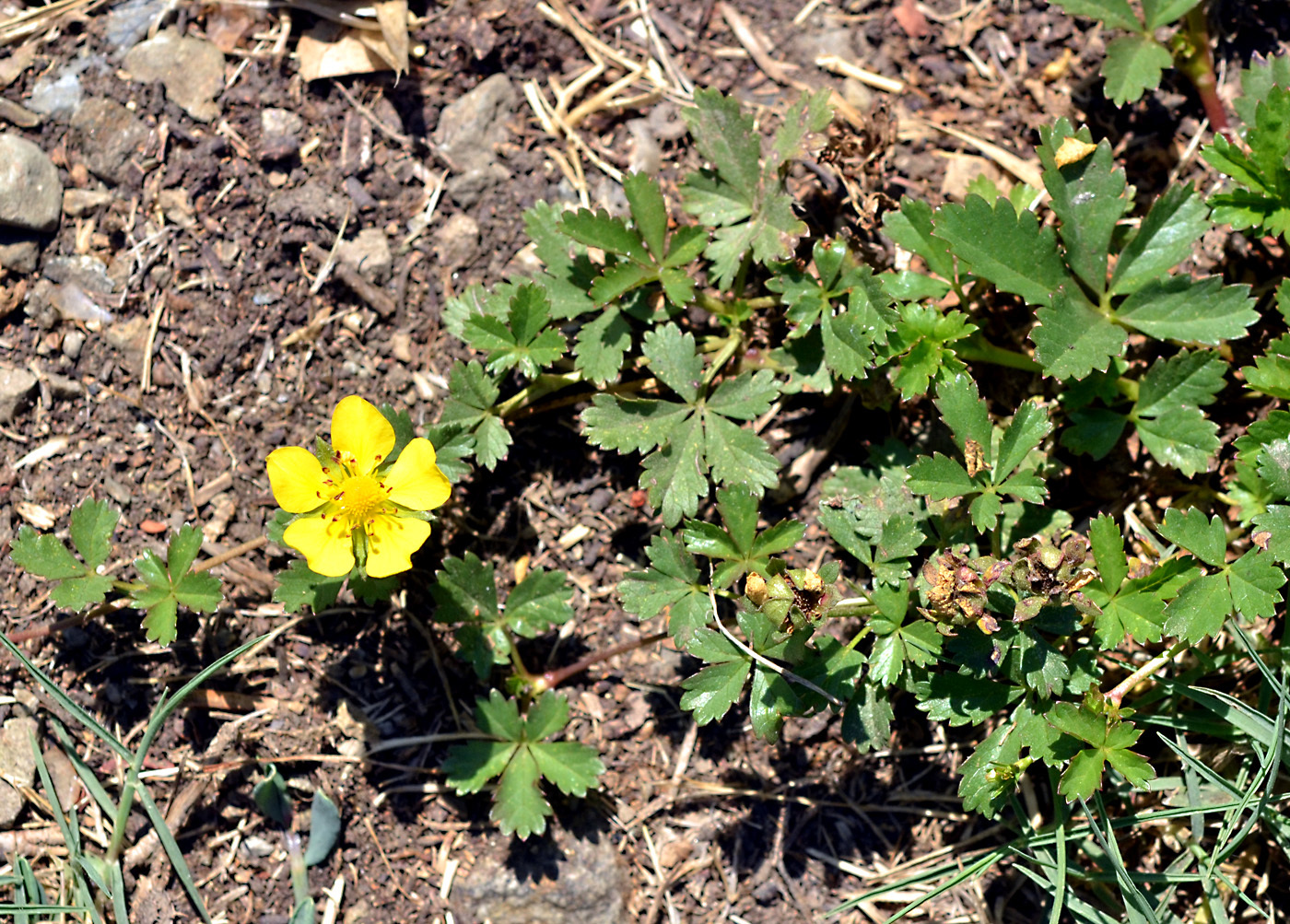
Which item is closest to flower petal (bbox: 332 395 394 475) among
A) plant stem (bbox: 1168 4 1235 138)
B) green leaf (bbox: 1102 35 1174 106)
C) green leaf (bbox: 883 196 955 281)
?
green leaf (bbox: 883 196 955 281)

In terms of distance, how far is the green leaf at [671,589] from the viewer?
3111 mm

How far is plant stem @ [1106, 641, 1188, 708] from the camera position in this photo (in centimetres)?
304

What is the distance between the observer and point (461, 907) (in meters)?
3.30

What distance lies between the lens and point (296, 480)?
293cm

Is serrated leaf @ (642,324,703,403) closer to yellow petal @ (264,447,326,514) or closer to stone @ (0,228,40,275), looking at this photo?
yellow petal @ (264,447,326,514)

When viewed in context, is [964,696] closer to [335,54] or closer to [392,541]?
[392,541]

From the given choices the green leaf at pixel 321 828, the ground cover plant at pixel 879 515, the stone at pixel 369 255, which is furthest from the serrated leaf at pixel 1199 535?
the green leaf at pixel 321 828

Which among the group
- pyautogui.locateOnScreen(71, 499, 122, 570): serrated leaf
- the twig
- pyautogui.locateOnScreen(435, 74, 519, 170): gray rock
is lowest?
the twig

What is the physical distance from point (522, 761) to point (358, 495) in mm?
970

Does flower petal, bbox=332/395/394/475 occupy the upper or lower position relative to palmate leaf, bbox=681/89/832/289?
lower

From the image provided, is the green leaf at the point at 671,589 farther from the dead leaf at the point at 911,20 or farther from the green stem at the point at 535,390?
the dead leaf at the point at 911,20

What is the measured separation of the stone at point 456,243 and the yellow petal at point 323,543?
104 cm

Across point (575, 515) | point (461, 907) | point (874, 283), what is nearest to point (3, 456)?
point (575, 515)

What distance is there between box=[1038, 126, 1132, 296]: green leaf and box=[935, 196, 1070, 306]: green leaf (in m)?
0.08
